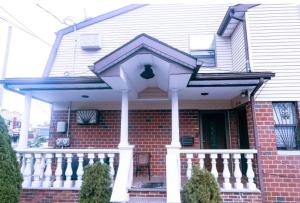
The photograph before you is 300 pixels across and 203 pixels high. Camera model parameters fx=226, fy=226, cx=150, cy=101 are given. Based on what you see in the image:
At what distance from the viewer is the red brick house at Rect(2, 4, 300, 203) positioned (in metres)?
4.86

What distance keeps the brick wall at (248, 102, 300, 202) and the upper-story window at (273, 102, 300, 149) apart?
0.26m

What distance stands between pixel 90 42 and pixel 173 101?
4.12m

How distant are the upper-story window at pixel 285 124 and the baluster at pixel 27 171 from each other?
5986 mm

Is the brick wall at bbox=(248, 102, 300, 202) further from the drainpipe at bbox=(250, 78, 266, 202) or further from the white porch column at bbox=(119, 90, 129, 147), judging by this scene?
the white porch column at bbox=(119, 90, 129, 147)

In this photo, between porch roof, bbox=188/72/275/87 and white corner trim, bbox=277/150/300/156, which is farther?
white corner trim, bbox=277/150/300/156

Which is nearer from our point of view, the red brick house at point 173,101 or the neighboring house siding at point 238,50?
the red brick house at point 173,101

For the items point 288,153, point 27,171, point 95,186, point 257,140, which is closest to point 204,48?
point 257,140

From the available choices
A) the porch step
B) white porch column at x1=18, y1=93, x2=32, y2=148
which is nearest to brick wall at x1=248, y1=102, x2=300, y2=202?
the porch step

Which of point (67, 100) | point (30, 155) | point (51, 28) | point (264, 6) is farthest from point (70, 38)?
point (264, 6)

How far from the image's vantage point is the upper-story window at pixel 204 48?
24.6 feet

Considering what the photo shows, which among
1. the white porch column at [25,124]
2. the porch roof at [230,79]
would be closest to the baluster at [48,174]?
the white porch column at [25,124]

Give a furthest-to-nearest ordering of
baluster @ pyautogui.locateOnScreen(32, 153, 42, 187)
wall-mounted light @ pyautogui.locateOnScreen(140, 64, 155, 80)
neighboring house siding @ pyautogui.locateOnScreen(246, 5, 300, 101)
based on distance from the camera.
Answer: neighboring house siding @ pyautogui.locateOnScreen(246, 5, 300, 101)
baluster @ pyautogui.locateOnScreen(32, 153, 42, 187)
wall-mounted light @ pyautogui.locateOnScreen(140, 64, 155, 80)

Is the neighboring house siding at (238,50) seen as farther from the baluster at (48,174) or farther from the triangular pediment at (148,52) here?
the baluster at (48,174)

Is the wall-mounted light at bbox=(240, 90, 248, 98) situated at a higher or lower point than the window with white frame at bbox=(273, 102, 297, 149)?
higher
